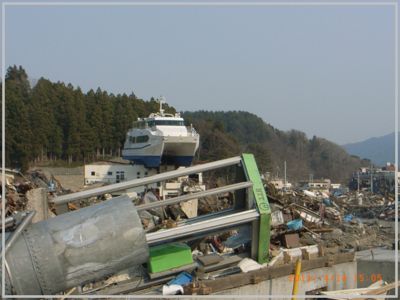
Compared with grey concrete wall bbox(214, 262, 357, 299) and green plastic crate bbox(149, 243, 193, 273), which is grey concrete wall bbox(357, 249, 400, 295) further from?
green plastic crate bbox(149, 243, 193, 273)

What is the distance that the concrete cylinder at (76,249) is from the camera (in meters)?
6.40

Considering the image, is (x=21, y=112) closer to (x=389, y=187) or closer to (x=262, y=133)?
(x=389, y=187)

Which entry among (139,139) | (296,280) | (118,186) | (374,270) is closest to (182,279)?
(296,280)

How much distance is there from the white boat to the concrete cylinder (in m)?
29.5

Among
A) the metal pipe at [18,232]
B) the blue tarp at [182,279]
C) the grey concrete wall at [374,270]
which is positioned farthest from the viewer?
the grey concrete wall at [374,270]

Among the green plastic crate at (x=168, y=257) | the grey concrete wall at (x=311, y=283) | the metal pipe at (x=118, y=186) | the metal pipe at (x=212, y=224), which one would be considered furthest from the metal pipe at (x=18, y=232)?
the grey concrete wall at (x=311, y=283)

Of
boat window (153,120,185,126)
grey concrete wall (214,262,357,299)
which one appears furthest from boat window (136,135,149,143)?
grey concrete wall (214,262,357,299)

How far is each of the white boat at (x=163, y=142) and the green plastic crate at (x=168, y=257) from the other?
27841 mm

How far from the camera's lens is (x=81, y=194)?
767 cm

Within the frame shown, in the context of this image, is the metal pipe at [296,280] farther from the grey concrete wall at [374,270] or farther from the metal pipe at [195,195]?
the grey concrete wall at [374,270]

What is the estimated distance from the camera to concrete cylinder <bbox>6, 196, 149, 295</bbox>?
6.40m

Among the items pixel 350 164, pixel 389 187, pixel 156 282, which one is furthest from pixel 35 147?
pixel 350 164

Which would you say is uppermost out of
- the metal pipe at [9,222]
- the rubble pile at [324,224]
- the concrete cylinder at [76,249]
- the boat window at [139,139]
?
the boat window at [139,139]

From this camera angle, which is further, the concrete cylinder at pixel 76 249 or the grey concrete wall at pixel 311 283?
the grey concrete wall at pixel 311 283
